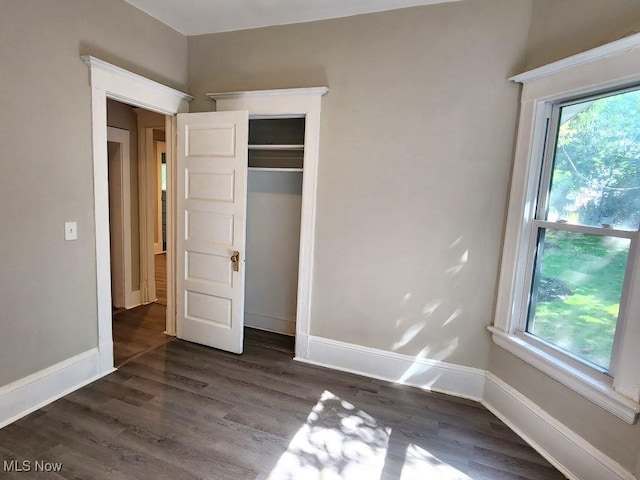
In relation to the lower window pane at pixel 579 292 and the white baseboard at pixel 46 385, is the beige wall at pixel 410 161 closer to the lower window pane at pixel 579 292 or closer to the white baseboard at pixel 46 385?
the lower window pane at pixel 579 292

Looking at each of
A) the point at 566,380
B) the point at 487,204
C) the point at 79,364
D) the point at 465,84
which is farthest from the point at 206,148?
the point at 566,380

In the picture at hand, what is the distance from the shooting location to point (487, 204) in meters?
2.41

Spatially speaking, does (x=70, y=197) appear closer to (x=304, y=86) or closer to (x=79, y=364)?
(x=79, y=364)

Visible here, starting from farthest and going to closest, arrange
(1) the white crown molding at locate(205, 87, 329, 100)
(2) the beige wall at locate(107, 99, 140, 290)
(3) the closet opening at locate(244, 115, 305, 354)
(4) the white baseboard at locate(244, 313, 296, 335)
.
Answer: (2) the beige wall at locate(107, 99, 140, 290) → (4) the white baseboard at locate(244, 313, 296, 335) → (3) the closet opening at locate(244, 115, 305, 354) → (1) the white crown molding at locate(205, 87, 329, 100)

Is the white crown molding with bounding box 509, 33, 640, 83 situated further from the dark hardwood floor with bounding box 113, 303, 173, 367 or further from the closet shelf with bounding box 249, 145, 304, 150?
the dark hardwood floor with bounding box 113, 303, 173, 367

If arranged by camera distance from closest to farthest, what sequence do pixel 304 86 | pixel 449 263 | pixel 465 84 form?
1. pixel 465 84
2. pixel 449 263
3. pixel 304 86

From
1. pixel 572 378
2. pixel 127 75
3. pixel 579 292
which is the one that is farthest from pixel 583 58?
pixel 127 75

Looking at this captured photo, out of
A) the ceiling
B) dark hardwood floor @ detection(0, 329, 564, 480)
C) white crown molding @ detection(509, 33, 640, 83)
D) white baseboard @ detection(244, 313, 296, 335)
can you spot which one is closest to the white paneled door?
dark hardwood floor @ detection(0, 329, 564, 480)

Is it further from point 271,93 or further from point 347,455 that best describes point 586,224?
point 271,93

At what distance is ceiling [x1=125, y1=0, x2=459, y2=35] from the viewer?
2480 mm

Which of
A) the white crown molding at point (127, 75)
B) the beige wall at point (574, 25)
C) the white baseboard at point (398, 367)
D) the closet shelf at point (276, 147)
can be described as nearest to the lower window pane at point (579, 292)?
the white baseboard at point (398, 367)

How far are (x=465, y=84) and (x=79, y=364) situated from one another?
339cm

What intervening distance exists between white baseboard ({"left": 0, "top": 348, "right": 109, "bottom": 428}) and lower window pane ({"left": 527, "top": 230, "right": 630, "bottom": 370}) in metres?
3.15

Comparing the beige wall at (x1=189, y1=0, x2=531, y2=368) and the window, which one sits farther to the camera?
the beige wall at (x1=189, y1=0, x2=531, y2=368)
